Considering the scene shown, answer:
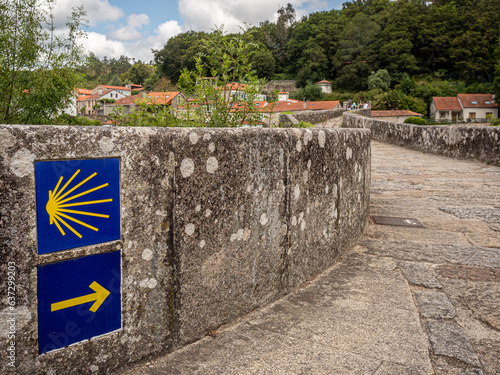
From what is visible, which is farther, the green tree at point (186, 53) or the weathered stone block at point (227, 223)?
the green tree at point (186, 53)

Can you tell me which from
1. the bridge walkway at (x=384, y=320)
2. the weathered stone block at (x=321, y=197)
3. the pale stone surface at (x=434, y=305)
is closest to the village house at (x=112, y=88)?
the weathered stone block at (x=321, y=197)

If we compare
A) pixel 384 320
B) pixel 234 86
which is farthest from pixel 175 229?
pixel 234 86

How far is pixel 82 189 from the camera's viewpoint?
1.45m

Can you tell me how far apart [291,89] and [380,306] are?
9481 centimetres

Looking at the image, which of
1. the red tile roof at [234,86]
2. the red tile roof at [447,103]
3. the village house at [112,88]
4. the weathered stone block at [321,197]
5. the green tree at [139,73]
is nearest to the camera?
the weathered stone block at [321,197]

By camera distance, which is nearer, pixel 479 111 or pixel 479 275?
pixel 479 275

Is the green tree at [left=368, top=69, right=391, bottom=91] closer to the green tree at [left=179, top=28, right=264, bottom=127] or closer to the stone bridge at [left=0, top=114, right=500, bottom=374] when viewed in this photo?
the green tree at [left=179, top=28, right=264, bottom=127]

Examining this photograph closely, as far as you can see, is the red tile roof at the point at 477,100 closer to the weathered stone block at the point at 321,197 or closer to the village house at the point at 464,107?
the village house at the point at 464,107

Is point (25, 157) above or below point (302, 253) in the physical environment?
above

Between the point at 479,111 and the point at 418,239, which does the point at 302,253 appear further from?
the point at 479,111

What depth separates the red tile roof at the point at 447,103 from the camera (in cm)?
6657

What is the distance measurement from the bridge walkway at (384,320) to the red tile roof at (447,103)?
235 feet

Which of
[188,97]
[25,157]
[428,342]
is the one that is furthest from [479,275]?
[25,157]

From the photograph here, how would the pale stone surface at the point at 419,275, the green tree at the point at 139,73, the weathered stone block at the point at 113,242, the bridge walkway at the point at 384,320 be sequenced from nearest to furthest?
1. the weathered stone block at the point at 113,242
2. the bridge walkway at the point at 384,320
3. the pale stone surface at the point at 419,275
4. the green tree at the point at 139,73
